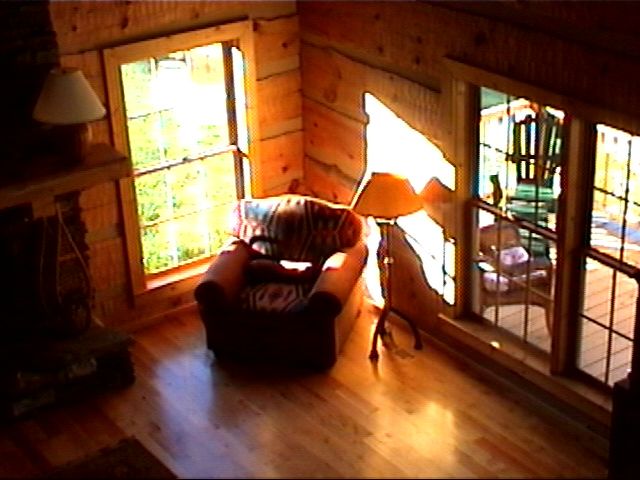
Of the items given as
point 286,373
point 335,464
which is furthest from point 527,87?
point 335,464

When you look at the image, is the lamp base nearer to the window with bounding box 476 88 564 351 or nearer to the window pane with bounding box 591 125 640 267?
the window with bounding box 476 88 564 351

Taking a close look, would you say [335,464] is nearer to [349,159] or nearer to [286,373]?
[286,373]

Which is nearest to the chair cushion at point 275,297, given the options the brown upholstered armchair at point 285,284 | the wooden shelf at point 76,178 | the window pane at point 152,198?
the brown upholstered armchair at point 285,284

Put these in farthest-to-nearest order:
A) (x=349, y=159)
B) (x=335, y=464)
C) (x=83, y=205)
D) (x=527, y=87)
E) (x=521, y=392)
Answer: (x=349, y=159) < (x=83, y=205) < (x=521, y=392) < (x=527, y=87) < (x=335, y=464)

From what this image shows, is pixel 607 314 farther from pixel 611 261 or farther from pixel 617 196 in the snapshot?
pixel 617 196

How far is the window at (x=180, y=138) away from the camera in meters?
5.49

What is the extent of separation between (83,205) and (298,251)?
4.14 feet

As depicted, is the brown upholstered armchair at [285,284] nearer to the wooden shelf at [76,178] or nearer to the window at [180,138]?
the window at [180,138]

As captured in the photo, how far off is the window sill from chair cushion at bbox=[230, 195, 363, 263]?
747 mm

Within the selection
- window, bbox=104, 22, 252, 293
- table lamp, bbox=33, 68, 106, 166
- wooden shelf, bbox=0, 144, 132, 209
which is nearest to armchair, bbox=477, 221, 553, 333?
window, bbox=104, 22, 252, 293

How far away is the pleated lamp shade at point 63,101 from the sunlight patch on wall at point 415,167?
166 cm

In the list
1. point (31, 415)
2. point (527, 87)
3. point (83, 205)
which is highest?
point (527, 87)

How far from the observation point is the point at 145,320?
19.4ft

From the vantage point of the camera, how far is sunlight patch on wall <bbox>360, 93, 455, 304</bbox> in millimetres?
5281
